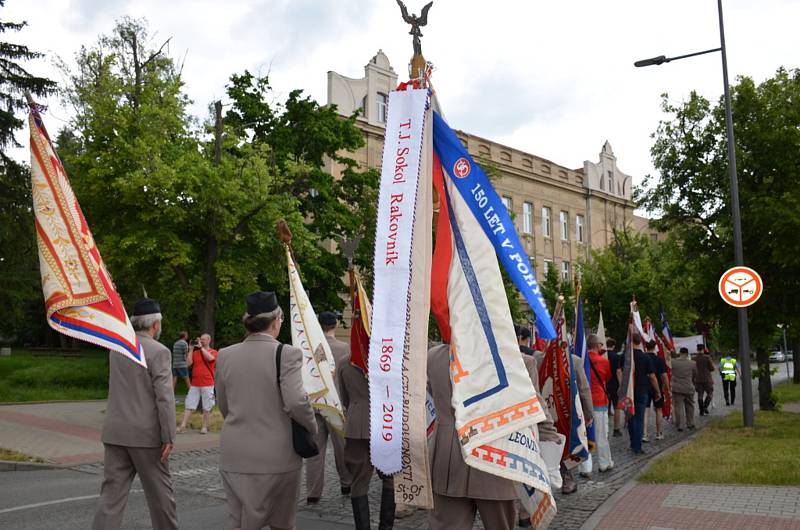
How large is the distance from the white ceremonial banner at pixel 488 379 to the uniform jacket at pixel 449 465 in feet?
0.41

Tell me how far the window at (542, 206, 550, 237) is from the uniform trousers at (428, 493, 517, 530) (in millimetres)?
44245

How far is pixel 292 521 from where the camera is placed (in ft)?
15.5

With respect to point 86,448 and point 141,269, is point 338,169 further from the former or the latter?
point 86,448

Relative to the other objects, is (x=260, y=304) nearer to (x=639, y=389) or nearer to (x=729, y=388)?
(x=639, y=389)

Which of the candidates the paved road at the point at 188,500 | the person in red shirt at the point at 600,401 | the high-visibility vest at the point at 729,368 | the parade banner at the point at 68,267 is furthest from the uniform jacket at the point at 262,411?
the high-visibility vest at the point at 729,368

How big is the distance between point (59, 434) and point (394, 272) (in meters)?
12.8

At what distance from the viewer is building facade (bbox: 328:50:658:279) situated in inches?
1422

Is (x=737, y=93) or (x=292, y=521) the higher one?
(x=737, y=93)

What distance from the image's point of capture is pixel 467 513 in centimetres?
Result: 411

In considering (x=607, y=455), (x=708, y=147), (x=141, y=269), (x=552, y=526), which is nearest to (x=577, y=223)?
(x=708, y=147)

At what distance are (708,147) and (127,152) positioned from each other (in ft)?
45.6

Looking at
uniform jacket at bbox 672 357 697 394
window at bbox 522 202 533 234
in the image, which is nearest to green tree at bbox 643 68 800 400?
uniform jacket at bbox 672 357 697 394

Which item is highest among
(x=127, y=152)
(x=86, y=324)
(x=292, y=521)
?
(x=127, y=152)

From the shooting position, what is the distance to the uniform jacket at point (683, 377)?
15.8 metres
